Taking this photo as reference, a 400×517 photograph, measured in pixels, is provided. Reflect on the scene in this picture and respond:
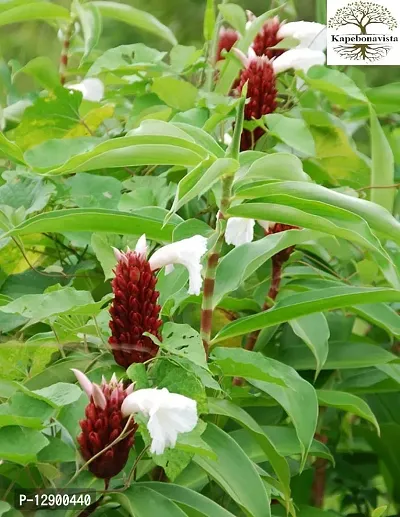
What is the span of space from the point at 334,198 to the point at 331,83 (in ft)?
1.51

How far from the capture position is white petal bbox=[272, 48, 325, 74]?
4.37ft

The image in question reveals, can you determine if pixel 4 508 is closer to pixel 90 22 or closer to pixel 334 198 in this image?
pixel 334 198

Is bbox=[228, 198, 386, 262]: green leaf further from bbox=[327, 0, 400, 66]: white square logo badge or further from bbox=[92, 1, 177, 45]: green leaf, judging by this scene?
bbox=[92, 1, 177, 45]: green leaf

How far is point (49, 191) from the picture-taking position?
1141 millimetres

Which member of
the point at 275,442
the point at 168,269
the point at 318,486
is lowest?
the point at 318,486

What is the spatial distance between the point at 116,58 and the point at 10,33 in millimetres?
1747

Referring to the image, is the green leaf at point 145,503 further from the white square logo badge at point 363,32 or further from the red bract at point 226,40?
the red bract at point 226,40

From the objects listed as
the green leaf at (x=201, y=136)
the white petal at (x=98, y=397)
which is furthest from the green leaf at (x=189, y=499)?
the green leaf at (x=201, y=136)

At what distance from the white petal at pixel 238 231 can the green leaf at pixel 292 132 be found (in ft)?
0.84

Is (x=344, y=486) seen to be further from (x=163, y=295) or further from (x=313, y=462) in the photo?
(x=163, y=295)

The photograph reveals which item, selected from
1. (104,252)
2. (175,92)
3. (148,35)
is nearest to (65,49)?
(175,92)

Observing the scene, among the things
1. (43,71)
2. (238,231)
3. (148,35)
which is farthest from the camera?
(148,35)

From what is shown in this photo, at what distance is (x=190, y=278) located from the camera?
897 millimetres

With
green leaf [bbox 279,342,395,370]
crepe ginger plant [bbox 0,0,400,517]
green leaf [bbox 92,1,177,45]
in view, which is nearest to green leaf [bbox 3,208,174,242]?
crepe ginger plant [bbox 0,0,400,517]
